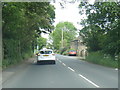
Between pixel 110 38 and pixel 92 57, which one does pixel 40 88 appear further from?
pixel 92 57

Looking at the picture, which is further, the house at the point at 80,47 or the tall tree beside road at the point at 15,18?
the house at the point at 80,47

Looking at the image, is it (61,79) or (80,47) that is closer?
(61,79)

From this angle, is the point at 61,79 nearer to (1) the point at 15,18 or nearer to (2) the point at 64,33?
(1) the point at 15,18

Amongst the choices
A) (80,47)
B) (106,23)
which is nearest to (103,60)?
(106,23)

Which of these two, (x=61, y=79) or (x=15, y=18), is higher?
(x=15, y=18)

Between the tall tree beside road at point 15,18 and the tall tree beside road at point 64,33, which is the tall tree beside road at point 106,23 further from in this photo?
the tall tree beside road at point 64,33

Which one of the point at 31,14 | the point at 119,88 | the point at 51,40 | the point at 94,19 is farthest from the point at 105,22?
the point at 51,40

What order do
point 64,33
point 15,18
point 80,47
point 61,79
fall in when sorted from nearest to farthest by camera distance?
point 61,79 < point 15,18 < point 80,47 < point 64,33

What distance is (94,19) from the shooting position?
24234mm

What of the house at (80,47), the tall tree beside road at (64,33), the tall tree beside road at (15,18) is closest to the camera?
the tall tree beside road at (15,18)

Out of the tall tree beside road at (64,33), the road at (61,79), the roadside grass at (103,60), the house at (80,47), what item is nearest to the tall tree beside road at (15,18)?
the road at (61,79)

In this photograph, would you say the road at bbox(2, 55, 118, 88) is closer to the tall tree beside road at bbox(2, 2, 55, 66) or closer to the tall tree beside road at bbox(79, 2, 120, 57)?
the tall tree beside road at bbox(2, 2, 55, 66)

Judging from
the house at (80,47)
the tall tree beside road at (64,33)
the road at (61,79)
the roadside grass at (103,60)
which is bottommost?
the road at (61,79)

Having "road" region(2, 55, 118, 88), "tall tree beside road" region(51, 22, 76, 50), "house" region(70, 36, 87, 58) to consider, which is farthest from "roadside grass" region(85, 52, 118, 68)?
"tall tree beside road" region(51, 22, 76, 50)
